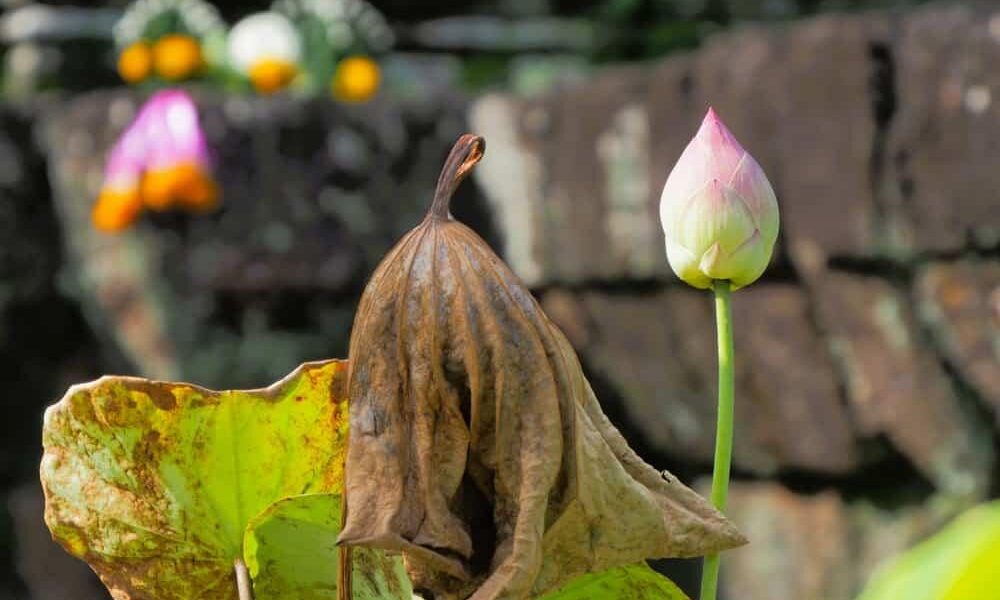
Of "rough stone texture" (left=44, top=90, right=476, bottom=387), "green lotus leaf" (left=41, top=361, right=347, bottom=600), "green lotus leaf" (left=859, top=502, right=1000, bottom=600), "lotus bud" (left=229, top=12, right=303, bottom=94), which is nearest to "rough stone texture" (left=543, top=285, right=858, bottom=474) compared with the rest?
"rough stone texture" (left=44, top=90, right=476, bottom=387)

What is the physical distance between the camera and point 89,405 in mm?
463

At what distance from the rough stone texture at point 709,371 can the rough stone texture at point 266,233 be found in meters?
0.43

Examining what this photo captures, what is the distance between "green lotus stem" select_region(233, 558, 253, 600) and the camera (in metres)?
0.45

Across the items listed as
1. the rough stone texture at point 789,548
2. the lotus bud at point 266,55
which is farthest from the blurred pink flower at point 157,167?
the rough stone texture at point 789,548

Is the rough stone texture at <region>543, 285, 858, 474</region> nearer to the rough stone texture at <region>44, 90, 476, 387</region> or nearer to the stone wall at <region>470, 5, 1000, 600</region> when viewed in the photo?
the stone wall at <region>470, 5, 1000, 600</region>

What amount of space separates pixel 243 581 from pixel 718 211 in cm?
16

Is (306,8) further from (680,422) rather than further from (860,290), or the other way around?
(860,290)

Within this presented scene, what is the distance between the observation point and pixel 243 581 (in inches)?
17.9

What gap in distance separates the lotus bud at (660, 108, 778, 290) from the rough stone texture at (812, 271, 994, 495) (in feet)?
6.18

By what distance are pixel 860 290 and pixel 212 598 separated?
192 cm

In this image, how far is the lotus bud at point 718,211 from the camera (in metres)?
0.44

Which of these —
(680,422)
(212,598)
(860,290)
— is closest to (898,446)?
(860,290)

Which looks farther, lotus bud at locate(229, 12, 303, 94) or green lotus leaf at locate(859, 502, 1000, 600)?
lotus bud at locate(229, 12, 303, 94)

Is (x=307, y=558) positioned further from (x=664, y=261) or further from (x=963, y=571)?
(x=664, y=261)
